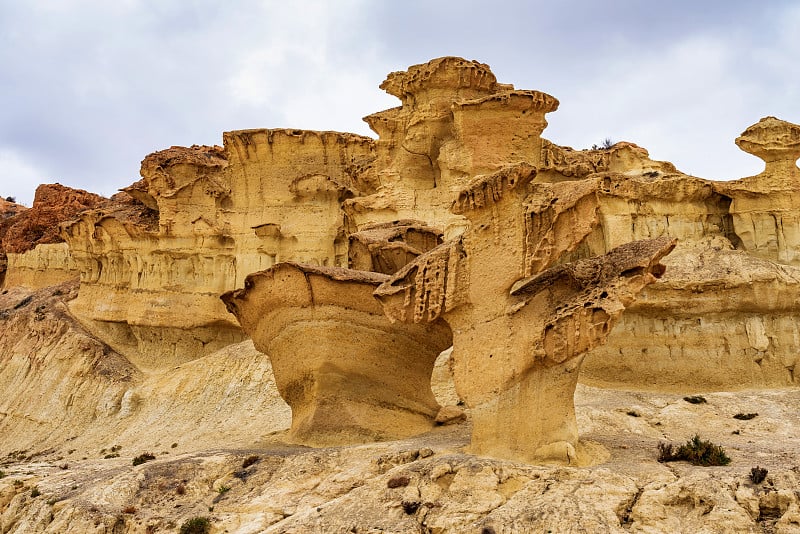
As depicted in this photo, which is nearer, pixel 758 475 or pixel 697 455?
pixel 758 475

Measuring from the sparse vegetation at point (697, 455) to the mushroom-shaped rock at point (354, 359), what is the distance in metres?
5.79

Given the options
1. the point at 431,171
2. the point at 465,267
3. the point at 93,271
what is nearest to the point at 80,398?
the point at 93,271

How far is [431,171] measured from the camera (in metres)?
27.3

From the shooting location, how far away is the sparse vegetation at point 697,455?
10.4 metres

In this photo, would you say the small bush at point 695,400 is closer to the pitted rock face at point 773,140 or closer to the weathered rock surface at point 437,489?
the weathered rock surface at point 437,489

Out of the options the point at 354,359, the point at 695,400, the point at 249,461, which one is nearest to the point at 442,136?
Answer: the point at 354,359

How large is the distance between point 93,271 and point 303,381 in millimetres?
21795

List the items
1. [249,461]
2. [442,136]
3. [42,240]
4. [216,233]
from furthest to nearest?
[42,240] < [216,233] < [442,136] < [249,461]

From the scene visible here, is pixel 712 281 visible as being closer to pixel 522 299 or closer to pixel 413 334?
pixel 413 334

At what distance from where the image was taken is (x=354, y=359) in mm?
15789

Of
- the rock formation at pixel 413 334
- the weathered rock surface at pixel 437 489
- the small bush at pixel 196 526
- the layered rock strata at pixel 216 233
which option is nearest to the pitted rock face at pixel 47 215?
the rock formation at pixel 413 334

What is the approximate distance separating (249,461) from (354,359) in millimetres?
3345

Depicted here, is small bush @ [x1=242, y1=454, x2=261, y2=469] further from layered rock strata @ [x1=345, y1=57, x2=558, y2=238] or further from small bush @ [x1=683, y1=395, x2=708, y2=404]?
layered rock strata @ [x1=345, y1=57, x2=558, y2=238]

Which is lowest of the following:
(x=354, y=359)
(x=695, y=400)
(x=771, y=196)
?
(x=695, y=400)
